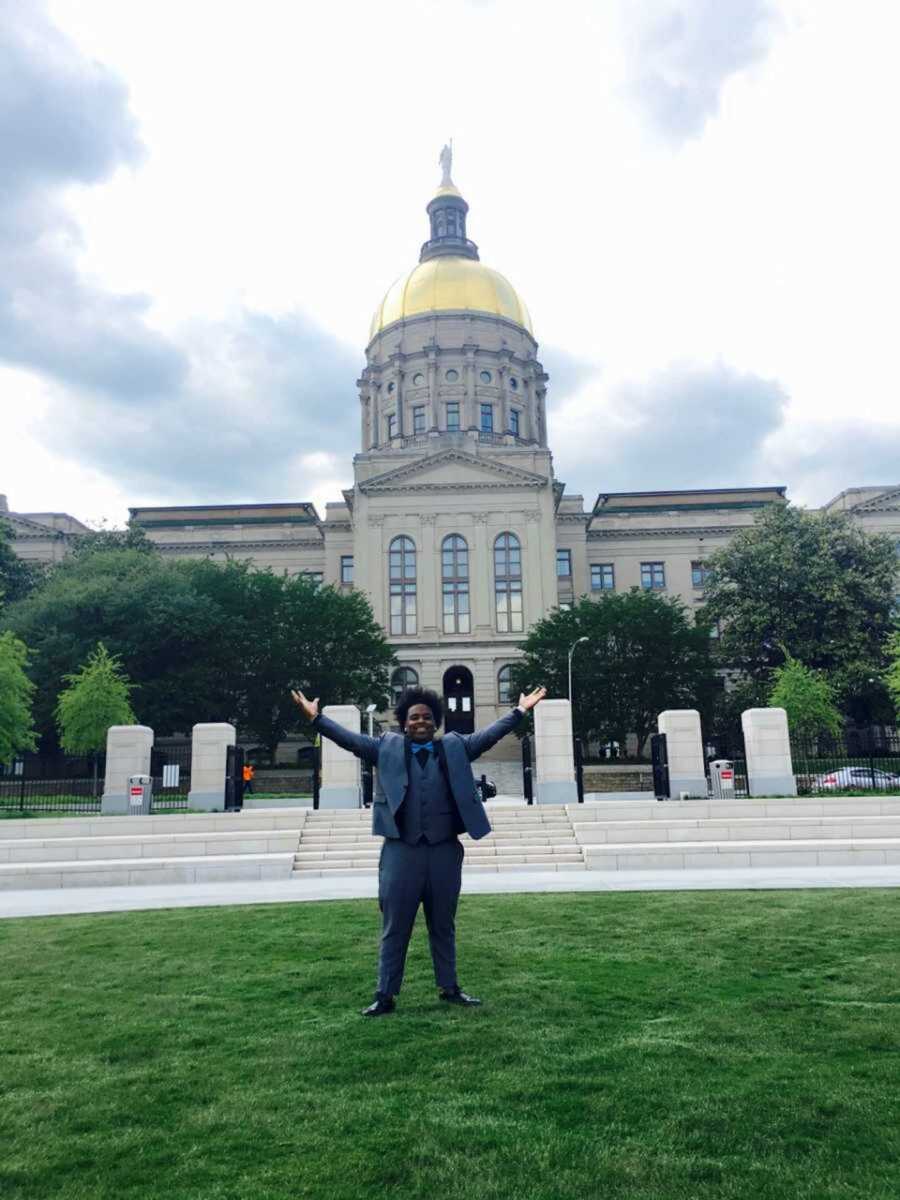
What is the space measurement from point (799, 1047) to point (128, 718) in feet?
103

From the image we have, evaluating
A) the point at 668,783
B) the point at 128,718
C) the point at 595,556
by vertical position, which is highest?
the point at 595,556

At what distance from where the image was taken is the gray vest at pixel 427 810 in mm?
6516

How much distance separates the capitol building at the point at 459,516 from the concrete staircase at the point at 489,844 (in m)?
36.6

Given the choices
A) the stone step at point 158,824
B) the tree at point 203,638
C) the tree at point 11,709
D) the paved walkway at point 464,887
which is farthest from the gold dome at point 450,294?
the paved walkway at point 464,887

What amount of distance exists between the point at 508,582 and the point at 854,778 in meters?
32.4

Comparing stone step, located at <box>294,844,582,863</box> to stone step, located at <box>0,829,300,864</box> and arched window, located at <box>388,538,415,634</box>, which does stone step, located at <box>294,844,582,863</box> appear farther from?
arched window, located at <box>388,538,415,634</box>

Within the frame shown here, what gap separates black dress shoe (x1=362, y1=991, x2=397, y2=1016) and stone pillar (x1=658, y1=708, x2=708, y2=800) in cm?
1879

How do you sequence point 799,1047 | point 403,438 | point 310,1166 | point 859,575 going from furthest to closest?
1. point 403,438
2. point 859,575
3. point 799,1047
4. point 310,1166

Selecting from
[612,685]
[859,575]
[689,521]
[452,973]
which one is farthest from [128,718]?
[689,521]

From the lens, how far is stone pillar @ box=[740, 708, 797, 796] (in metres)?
23.1

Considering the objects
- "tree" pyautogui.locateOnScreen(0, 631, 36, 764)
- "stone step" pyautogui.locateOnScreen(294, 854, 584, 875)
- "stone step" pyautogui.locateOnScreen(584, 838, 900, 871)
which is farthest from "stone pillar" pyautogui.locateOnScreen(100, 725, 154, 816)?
"stone step" pyautogui.locateOnScreen(584, 838, 900, 871)

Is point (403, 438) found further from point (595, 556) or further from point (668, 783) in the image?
point (668, 783)

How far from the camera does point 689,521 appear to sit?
6662 centimetres

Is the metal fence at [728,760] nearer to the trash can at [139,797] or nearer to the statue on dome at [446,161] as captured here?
the trash can at [139,797]
